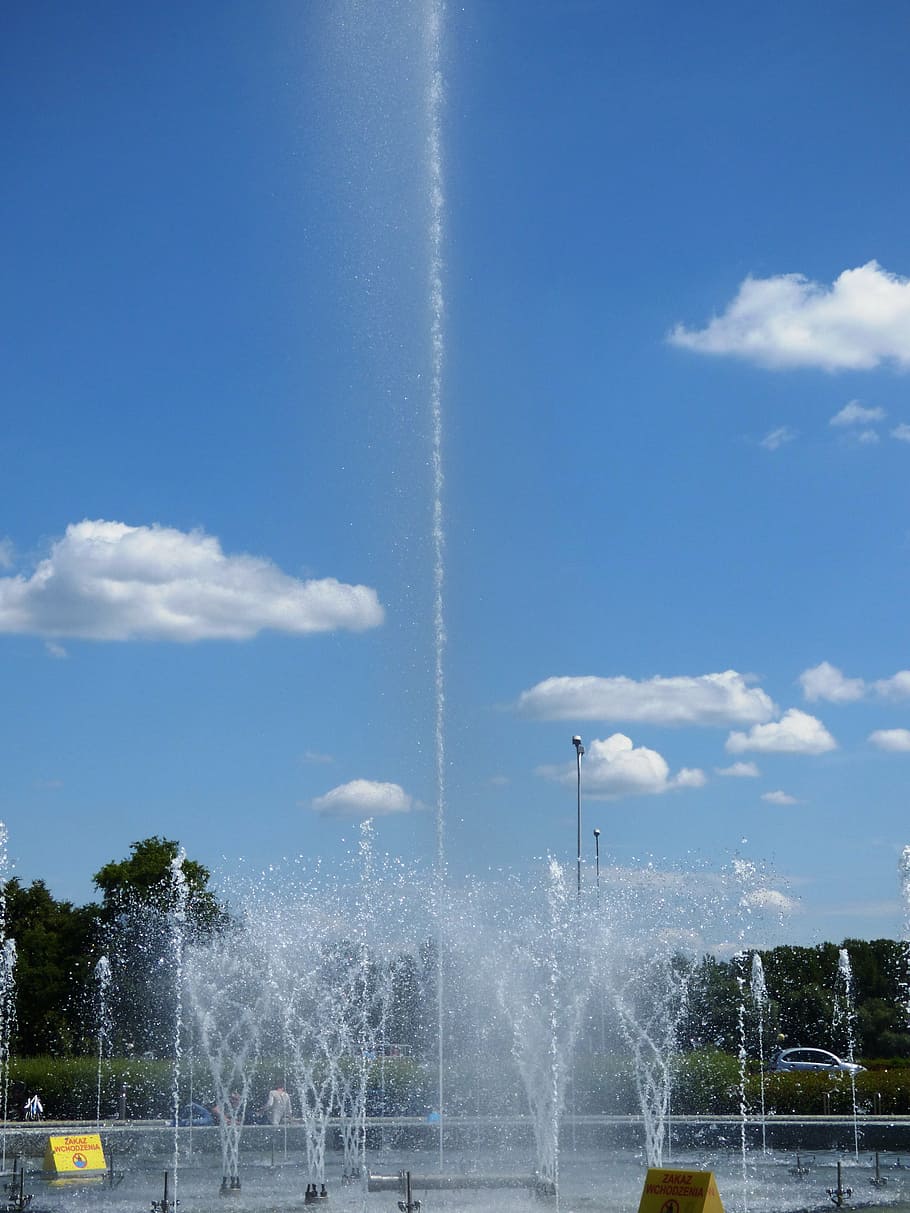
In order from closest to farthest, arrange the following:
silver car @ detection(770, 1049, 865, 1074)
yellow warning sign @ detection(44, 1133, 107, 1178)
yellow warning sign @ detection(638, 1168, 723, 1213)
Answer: yellow warning sign @ detection(638, 1168, 723, 1213), yellow warning sign @ detection(44, 1133, 107, 1178), silver car @ detection(770, 1049, 865, 1074)

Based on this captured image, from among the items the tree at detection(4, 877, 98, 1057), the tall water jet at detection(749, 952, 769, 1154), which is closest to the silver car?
the tall water jet at detection(749, 952, 769, 1154)

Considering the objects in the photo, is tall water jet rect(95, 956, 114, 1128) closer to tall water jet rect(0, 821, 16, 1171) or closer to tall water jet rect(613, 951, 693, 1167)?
tall water jet rect(0, 821, 16, 1171)

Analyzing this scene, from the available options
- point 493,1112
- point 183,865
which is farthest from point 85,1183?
point 183,865

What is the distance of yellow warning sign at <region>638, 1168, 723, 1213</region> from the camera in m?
11.8

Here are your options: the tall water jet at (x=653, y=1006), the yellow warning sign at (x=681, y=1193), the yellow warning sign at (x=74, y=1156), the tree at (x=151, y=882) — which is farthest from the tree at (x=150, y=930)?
the yellow warning sign at (x=681, y=1193)

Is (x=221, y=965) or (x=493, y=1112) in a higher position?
(x=221, y=965)

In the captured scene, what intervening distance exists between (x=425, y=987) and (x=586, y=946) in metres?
5.75

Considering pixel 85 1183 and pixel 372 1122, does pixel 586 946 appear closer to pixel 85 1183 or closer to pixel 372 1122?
pixel 372 1122

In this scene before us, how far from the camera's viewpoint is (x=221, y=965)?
1448 inches

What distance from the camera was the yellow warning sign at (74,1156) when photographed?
22.5 meters

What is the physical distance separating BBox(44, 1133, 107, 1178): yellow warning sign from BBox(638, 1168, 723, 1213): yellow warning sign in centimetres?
1313

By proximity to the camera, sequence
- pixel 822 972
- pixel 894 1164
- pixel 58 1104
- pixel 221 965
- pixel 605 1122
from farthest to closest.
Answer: pixel 822 972, pixel 58 1104, pixel 221 965, pixel 605 1122, pixel 894 1164

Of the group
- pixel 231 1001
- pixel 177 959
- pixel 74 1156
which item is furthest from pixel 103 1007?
pixel 74 1156

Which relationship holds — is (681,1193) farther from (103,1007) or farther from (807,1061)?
(103,1007)
